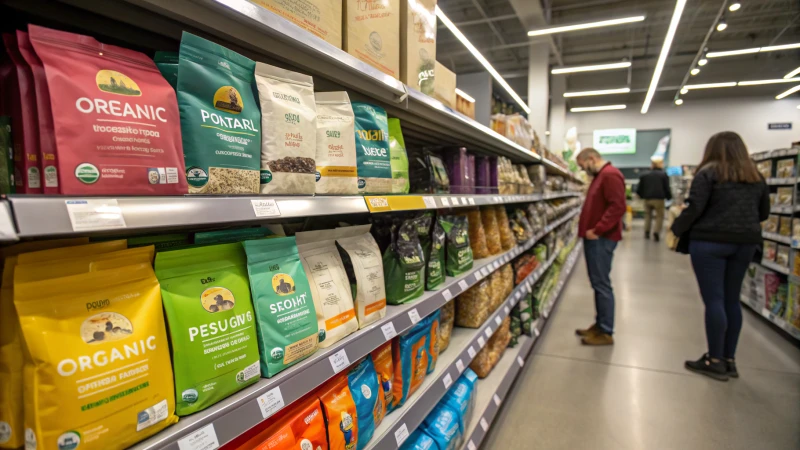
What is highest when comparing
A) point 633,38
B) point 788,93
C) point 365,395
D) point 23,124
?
point 633,38

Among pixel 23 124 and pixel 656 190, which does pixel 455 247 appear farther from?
pixel 656 190

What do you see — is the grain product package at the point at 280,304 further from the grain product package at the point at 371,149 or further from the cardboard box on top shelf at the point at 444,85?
the cardboard box on top shelf at the point at 444,85

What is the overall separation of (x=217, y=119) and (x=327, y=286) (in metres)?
0.50

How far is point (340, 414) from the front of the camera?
1.02m

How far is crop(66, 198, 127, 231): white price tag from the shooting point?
0.51 meters

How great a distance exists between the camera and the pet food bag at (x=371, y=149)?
3.94ft

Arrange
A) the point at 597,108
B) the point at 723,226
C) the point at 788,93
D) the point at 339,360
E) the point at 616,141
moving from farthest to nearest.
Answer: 1. the point at 616,141
2. the point at 597,108
3. the point at 788,93
4. the point at 723,226
5. the point at 339,360

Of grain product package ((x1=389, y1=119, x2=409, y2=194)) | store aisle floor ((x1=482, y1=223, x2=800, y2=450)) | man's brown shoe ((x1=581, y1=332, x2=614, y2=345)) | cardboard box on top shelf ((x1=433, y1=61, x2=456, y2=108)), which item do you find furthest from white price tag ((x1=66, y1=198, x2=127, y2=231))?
man's brown shoe ((x1=581, y1=332, x2=614, y2=345))

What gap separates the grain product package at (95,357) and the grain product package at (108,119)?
159mm

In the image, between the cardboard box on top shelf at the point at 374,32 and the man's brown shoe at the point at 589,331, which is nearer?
the cardboard box on top shelf at the point at 374,32

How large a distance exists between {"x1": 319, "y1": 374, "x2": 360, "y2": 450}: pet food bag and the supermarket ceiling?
6942mm

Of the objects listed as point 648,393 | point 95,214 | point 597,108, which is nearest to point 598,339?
point 648,393

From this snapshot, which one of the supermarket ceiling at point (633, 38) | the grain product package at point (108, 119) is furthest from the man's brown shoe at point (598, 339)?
the supermarket ceiling at point (633, 38)

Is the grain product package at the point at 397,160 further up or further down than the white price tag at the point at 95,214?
further up
